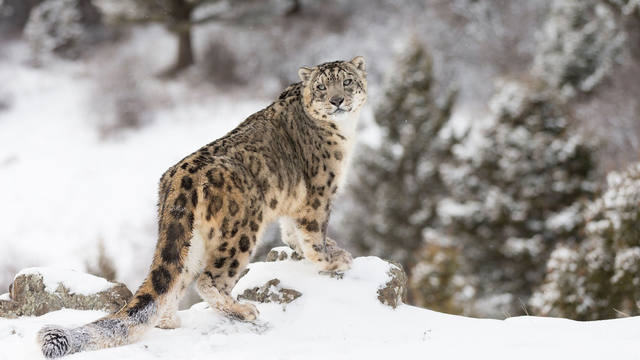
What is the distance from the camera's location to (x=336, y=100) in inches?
284

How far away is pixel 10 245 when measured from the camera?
23297 millimetres

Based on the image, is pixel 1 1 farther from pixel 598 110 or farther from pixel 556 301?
pixel 556 301

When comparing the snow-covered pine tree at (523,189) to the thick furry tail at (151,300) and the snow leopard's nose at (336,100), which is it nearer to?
the snow leopard's nose at (336,100)

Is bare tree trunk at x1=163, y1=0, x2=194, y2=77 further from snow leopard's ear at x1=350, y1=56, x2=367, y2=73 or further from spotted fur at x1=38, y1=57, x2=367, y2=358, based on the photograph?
spotted fur at x1=38, y1=57, x2=367, y2=358

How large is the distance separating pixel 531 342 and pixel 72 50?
37.2 m

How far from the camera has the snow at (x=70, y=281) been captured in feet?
23.8

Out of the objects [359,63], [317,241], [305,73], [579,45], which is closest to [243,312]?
[317,241]

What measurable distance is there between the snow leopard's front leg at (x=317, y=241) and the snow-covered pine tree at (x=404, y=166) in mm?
18911

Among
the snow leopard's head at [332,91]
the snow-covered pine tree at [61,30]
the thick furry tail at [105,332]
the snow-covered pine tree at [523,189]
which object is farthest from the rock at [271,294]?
the snow-covered pine tree at [61,30]

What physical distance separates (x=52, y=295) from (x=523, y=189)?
15.6m

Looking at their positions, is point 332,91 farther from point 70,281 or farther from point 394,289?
point 70,281

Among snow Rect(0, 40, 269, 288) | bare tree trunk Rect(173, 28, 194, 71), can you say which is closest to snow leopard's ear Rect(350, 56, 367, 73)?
snow Rect(0, 40, 269, 288)

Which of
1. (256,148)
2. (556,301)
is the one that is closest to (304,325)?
(256,148)

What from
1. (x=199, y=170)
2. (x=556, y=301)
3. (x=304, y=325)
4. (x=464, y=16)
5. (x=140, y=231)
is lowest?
(x=304, y=325)
